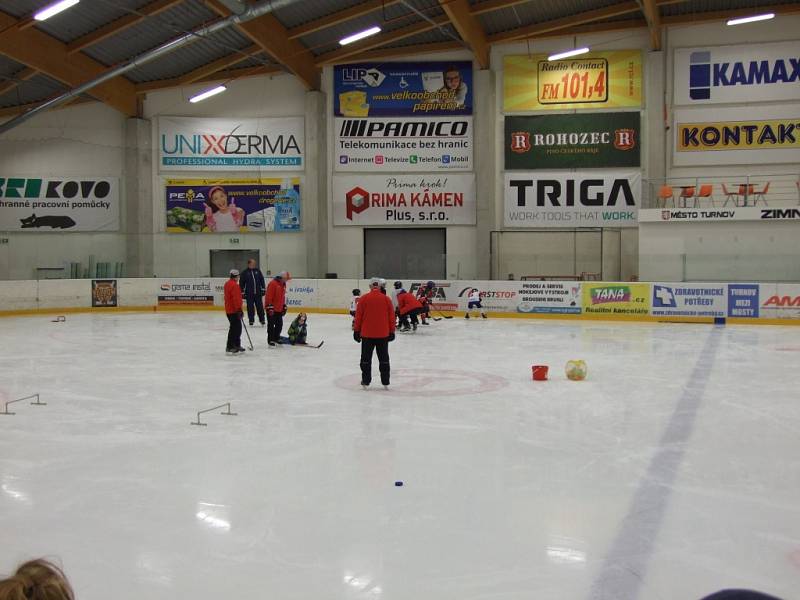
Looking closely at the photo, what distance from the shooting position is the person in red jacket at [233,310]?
12758 millimetres

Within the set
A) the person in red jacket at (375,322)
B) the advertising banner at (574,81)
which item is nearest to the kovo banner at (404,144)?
the advertising banner at (574,81)

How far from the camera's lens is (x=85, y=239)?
25.8 m

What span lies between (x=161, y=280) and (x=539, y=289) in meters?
11.7

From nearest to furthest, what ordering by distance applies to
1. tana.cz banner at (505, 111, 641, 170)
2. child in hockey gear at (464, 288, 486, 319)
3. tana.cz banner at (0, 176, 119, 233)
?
child in hockey gear at (464, 288, 486, 319)
tana.cz banner at (505, 111, 641, 170)
tana.cz banner at (0, 176, 119, 233)

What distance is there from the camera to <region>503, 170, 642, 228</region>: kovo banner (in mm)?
24422

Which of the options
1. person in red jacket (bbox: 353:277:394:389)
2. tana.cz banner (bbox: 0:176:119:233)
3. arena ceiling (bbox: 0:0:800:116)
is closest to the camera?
person in red jacket (bbox: 353:277:394:389)

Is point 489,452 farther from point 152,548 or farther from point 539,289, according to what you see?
point 539,289

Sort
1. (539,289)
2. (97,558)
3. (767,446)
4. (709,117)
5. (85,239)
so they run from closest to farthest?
1. (97,558)
2. (767,446)
3. (539,289)
4. (709,117)
5. (85,239)

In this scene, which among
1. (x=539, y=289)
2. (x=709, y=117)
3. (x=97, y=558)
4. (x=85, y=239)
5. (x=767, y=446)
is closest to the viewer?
(x=97, y=558)

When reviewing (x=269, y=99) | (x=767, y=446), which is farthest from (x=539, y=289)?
(x=767, y=446)

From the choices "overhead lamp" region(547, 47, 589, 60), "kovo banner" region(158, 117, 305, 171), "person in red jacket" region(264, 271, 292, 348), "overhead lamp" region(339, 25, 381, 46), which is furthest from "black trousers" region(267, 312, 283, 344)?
"kovo banner" region(158, 117, 305, 171)

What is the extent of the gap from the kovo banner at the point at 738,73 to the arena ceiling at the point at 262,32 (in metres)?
1.06

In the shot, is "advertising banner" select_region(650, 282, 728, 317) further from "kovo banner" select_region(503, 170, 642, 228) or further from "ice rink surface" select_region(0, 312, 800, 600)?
"ice rink surface" select_region(0, 312, 800, 600)

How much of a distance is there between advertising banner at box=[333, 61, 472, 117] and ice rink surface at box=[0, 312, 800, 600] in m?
16.0
